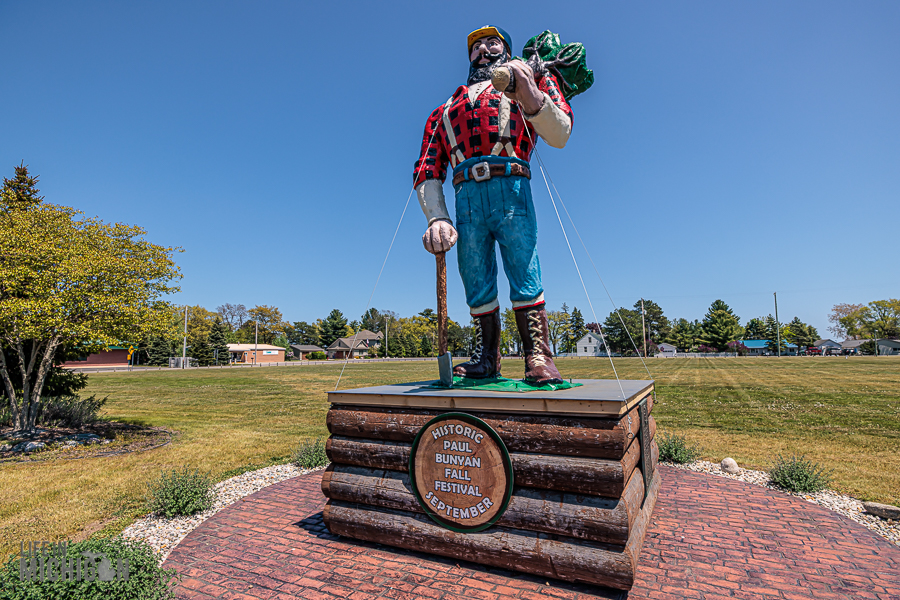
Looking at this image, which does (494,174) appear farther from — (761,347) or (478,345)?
(761,347)

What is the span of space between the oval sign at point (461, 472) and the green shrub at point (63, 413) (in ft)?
31.3

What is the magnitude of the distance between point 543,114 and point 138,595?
12.3ft

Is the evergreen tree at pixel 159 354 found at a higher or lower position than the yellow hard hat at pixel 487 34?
lower

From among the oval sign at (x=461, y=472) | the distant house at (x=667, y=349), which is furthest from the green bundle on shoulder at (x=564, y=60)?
the distant house at (x=667, y=349)

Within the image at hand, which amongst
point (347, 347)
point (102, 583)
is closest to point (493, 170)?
point (102, 583)

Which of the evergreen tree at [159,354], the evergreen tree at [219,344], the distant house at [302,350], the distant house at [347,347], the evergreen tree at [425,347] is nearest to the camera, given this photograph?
the evergreen tree at [159,354]

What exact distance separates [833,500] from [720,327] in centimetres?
7483

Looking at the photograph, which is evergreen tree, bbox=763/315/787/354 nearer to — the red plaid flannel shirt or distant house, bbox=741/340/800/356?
distant house, bbox=741/340/800/356

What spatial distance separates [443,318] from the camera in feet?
12.7

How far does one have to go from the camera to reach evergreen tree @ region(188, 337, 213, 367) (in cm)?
4634

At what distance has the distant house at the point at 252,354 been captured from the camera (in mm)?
58219

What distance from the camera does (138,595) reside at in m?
2.29

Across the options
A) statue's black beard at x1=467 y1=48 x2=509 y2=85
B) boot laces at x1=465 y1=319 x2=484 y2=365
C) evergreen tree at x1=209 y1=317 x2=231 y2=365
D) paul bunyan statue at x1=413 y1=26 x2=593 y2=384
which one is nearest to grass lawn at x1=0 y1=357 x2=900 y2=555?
boot laces at x1=465 y1=319 x2=484 y2=365

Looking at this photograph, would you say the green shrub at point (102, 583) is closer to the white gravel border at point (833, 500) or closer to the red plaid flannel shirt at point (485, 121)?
the red plaid flannel shirt at point (485, 121)
